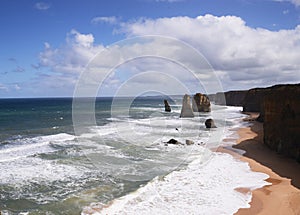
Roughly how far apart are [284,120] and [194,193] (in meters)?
9.21

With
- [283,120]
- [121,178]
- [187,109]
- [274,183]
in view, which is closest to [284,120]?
[283,120]

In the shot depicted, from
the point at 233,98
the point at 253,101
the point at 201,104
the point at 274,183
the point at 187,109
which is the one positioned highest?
the point at 233,98

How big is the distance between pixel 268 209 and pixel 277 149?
933 cm

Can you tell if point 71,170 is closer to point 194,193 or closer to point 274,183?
point 194,193

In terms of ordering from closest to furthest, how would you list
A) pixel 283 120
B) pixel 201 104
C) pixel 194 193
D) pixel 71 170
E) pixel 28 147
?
pixel 194 193 < pixel 71 170 < pixel 283 120 < pixel 28 147 < pixel 201 104

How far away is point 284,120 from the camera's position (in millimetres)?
17359

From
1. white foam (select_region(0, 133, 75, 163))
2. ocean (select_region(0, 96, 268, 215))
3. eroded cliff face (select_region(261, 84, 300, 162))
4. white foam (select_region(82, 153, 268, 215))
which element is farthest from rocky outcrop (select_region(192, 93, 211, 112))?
white foam (select_region(82, 153, 268, 215))

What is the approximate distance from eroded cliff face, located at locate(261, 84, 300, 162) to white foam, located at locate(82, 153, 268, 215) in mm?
3556

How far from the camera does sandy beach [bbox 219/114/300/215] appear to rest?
9.91m

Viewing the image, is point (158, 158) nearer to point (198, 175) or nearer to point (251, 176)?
point (198, 175)

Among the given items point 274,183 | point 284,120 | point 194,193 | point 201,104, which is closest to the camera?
point 194,193

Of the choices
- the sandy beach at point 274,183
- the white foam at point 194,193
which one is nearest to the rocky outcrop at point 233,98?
the sandy beach at point 274,183

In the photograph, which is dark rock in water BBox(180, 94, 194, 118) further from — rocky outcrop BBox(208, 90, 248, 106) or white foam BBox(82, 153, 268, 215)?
rocky outcrop BBox(208, 90, 248, 106)

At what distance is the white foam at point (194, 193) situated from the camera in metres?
9.94
